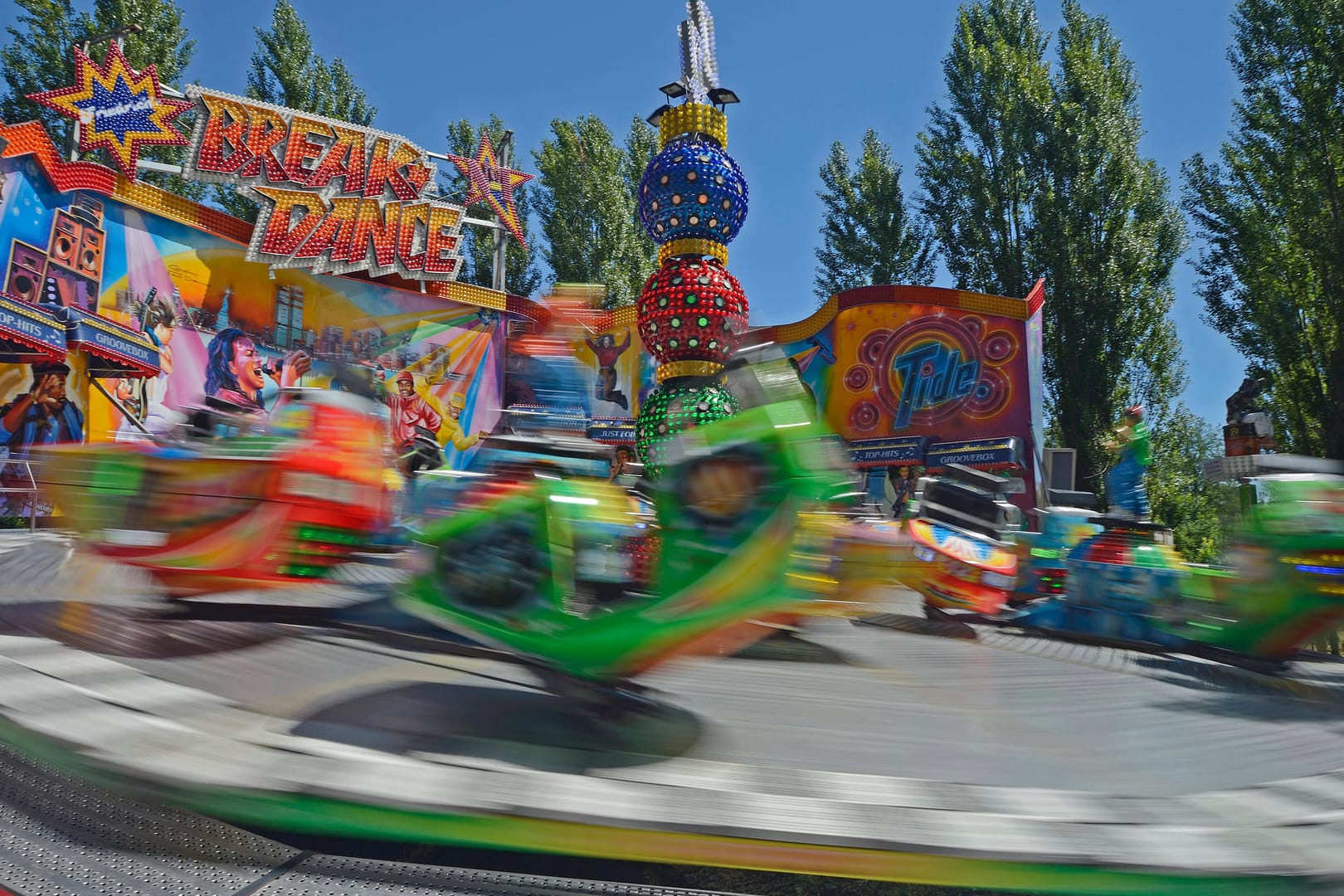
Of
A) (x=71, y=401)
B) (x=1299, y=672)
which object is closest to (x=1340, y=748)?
(x=1299, y=672)

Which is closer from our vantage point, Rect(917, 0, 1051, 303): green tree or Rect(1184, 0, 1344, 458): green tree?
Rect(1184, 0, 1344, 458): green tree

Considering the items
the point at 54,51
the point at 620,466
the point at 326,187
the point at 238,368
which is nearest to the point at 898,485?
the point at 620,466

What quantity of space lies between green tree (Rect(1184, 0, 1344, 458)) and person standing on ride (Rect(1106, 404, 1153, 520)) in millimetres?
9499

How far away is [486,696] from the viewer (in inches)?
105

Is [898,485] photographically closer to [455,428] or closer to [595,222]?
[455,428]

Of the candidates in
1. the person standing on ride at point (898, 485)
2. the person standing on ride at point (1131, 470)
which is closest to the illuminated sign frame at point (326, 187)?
the person standing on ride at point (898, 485)

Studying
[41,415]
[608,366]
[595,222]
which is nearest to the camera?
[41,415]

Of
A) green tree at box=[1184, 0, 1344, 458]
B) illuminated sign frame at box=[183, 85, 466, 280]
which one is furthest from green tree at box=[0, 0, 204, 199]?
green tree at box=[1184, 0, 1344, 458]

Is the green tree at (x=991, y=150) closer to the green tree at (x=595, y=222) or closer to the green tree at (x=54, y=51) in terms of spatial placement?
the green tree at (x=595, y=222)

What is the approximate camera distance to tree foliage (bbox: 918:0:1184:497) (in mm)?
16500

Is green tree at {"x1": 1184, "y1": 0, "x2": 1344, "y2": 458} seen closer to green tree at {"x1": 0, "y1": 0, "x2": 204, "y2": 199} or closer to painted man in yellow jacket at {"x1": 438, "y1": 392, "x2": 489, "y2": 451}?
painted man in yellow jacket at {"x1": 438, "y1": 392, "x2": 489, "y2": 451}

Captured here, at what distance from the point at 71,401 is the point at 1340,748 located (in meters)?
13.9

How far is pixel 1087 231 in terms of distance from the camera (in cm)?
1669

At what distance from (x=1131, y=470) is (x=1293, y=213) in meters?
10.6
